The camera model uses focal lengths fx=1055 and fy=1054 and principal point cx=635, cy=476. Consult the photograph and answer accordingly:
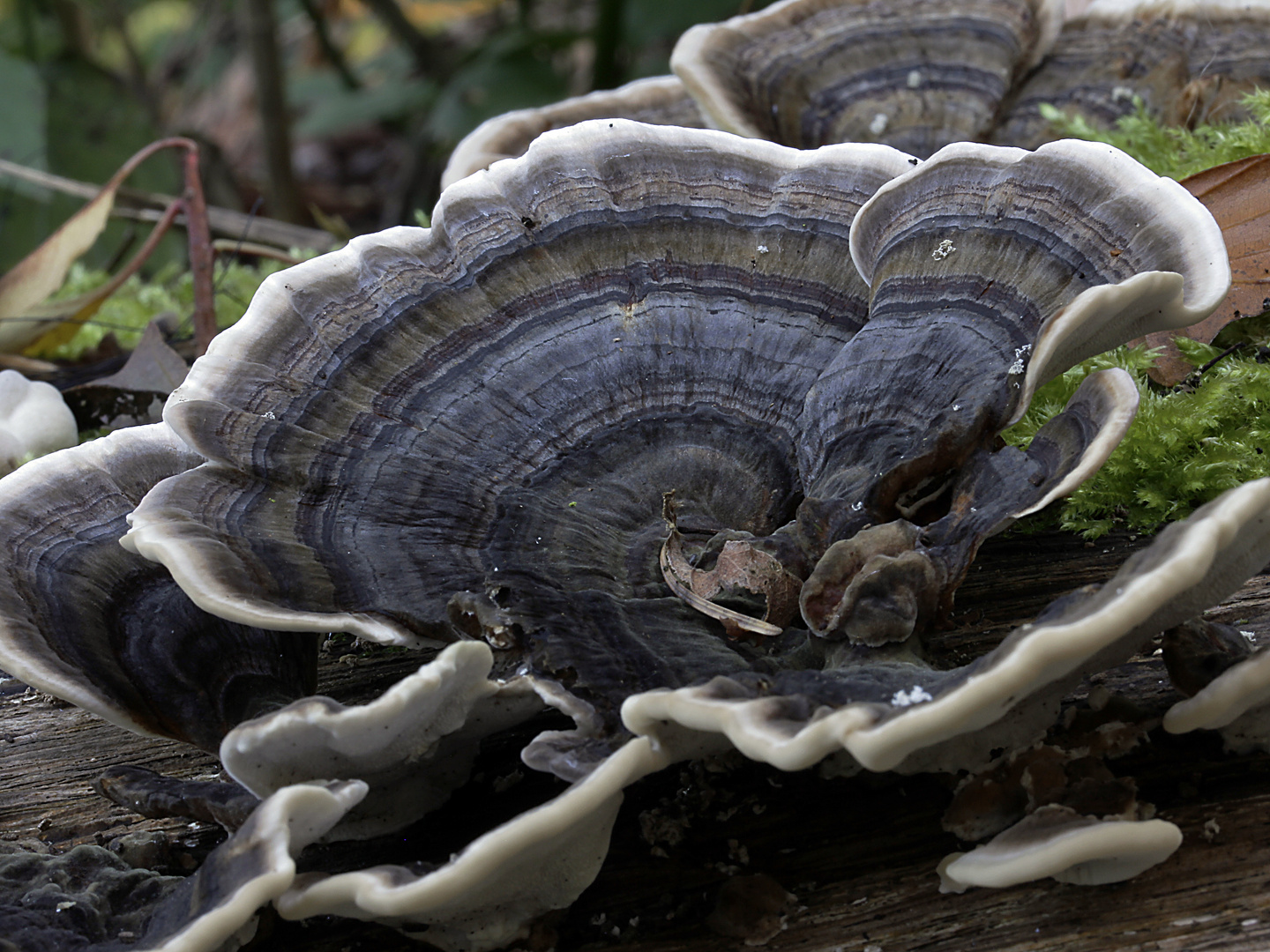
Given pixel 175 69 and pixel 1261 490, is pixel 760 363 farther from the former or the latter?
pixel 175 69

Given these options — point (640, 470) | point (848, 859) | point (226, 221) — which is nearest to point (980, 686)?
point (848, 859)

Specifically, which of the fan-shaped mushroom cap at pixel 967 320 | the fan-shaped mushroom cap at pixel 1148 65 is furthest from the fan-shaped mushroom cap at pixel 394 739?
the fan-shaped mushroom cap at pixel 1148 65

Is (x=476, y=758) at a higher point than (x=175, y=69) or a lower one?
lower

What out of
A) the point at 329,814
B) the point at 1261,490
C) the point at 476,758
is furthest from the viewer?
the point at 476,758

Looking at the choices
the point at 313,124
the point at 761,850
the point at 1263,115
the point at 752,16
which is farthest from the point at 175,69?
the point at 761,850

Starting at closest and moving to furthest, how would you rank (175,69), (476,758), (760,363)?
(476,758)
(760,363)
(175,69)
